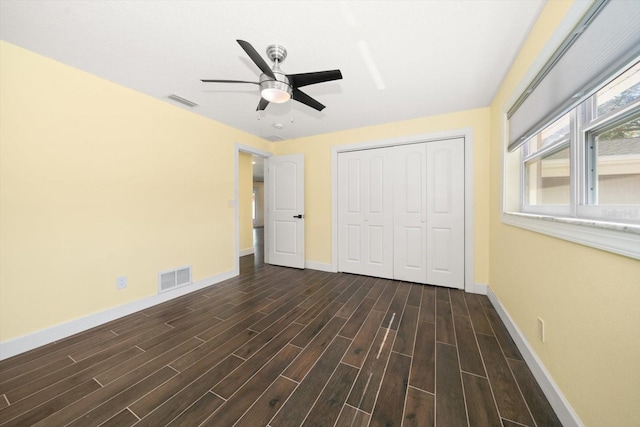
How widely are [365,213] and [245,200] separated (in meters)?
3.15

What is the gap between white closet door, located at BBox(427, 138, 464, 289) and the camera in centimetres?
304

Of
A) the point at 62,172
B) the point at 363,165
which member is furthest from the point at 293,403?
the point at 363,165

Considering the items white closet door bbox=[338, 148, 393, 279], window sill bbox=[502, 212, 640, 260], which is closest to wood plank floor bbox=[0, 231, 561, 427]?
window sill bbox=[502, 212, 640, 260]

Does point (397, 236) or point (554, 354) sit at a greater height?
point (397, 236)

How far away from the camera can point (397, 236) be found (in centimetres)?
344

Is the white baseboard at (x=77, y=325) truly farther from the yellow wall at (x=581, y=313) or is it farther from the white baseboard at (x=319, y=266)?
the yellow wall at (x=581, y=313)

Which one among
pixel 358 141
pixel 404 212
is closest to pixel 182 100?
pixel 358 141

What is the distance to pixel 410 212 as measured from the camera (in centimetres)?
333

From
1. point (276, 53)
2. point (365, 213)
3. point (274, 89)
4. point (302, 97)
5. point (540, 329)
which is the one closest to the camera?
point (540, 329)

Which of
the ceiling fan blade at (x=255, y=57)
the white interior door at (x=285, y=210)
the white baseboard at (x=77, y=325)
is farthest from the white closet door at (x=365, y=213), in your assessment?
the white baseboard at (x=77, y=325)

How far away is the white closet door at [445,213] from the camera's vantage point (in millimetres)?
3043

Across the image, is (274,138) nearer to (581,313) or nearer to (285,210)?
(285,210)

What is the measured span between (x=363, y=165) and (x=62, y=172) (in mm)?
3564

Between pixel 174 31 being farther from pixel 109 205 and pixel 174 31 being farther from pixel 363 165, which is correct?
pixel 363 165
